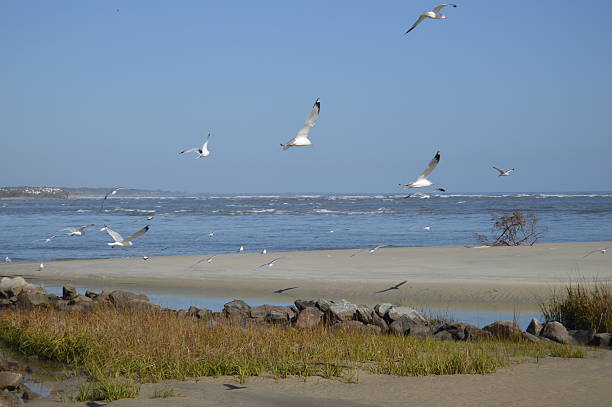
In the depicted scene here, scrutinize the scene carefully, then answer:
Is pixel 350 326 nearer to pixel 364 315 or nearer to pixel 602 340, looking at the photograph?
pixel 364 315

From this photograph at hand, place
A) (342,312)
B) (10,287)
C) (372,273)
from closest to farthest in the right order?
1. (342,312)
2. (10,287)
3. (372,273)

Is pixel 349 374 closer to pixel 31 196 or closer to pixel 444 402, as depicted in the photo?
pixel 444 402

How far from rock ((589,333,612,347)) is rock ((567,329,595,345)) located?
5 cm

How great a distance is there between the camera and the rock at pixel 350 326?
1254 centimetres

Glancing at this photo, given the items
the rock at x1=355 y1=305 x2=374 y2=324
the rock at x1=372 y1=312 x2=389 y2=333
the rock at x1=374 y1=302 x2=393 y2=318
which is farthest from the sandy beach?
the rock at x1=372 y1=312 x2=389 y2=333

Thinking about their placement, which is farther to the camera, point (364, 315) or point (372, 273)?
point (372, 273)

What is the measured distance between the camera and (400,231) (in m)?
42.9

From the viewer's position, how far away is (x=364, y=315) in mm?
13570

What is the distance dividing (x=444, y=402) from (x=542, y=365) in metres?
2.61

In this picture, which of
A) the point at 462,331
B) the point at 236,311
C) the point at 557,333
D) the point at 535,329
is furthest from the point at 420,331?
the point at 236,311

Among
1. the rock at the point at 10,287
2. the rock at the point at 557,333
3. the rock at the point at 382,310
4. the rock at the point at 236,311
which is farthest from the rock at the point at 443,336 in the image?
the rock at the point at 10,287

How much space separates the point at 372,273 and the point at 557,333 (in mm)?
10099

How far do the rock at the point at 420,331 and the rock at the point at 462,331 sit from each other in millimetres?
191

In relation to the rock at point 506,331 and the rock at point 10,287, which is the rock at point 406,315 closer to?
the rock at point 506,331
